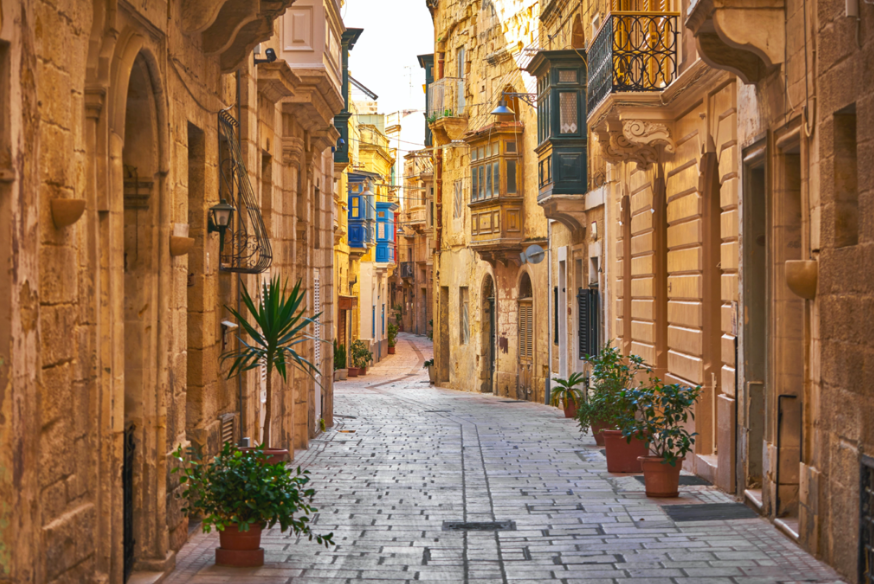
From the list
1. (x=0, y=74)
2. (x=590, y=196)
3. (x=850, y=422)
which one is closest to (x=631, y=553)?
(x=850, y=422)

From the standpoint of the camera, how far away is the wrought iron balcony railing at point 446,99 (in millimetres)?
34844

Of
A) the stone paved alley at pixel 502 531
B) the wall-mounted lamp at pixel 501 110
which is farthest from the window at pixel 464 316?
the stone paved alley at pixel 502 531

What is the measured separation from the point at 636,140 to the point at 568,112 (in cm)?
763

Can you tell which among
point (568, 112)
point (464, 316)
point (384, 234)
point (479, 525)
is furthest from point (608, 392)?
point (384, 234)

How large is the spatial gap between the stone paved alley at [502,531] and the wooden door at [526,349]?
11.6m

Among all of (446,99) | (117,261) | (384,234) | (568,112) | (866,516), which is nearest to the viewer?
(117,261)

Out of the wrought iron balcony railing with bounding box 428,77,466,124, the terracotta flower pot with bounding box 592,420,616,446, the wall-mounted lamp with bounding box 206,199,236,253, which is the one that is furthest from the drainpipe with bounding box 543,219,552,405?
the wall-mounted lamp with bounding box 206,199,236,253

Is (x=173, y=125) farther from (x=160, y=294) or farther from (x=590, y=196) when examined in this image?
(x=590, y=196)

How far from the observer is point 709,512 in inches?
380

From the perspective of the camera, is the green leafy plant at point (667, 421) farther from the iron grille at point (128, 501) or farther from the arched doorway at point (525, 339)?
the arched doorway at point (525, 339)

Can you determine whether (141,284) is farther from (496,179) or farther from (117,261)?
(496,179)

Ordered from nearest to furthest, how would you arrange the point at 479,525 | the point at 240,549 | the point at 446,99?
the point at 240,549
the point at 479,525
the point at 446,99

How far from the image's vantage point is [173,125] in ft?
26.0

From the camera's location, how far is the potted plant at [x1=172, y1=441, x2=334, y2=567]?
7.41 meters
